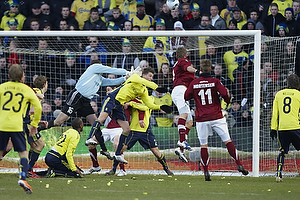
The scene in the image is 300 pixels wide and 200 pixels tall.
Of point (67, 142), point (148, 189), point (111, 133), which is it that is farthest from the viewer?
point (111, 133)

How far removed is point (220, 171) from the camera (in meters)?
12.5

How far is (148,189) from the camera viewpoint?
8445 mm

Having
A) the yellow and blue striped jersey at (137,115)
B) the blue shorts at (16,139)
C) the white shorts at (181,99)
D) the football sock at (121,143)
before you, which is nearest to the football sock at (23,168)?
the blue shorts at (16,139)

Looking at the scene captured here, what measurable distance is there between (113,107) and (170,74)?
3.17 metres

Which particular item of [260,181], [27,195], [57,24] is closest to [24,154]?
[27,195]

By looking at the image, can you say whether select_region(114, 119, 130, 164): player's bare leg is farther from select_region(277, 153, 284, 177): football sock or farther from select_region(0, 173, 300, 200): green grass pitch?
select_region(277, 153, 284, 177): football sock

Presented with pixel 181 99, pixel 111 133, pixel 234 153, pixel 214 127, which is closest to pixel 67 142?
pixel 111 133

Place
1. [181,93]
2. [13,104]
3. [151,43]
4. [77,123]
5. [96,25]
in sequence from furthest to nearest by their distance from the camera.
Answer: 1. [96,25]
2. [151,43]
3. [181,93]
4. [77,123]
5. [13,104]

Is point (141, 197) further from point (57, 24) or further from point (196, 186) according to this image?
point (57, 24)

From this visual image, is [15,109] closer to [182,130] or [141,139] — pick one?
[141,139]

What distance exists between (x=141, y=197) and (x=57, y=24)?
32.1 feet

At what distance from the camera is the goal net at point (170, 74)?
11984mm

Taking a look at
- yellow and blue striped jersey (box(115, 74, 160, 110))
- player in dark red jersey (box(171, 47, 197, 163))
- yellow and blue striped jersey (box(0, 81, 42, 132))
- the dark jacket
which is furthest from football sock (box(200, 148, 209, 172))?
the dark jacket

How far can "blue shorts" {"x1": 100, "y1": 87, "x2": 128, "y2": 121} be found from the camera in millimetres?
10984
